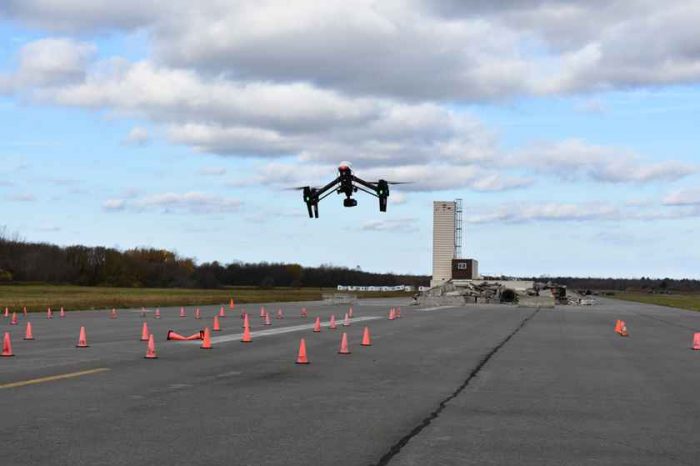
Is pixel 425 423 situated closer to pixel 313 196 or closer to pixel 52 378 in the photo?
pixel 52 378

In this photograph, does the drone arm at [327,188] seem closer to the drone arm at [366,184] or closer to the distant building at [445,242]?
the drone arm at [366,184]

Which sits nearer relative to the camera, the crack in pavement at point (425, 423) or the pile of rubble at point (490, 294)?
the crack in pavement at point (425, 423)

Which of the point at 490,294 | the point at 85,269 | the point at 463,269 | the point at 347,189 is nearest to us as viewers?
the point at 347,189

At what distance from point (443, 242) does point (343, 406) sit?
96.4 m

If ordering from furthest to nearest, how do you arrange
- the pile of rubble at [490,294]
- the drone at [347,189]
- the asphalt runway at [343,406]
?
1. the pile of rubble at [490,294]
2. the drone at [347,189]
3. the asphalt runway at [343,406]

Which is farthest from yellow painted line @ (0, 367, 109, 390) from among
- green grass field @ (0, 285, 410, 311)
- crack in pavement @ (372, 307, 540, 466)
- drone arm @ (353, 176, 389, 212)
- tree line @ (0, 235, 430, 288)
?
tree line @ (0, 235, 430, 288)

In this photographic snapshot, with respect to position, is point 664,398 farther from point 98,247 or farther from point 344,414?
point 98,247

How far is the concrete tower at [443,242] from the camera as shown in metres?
107

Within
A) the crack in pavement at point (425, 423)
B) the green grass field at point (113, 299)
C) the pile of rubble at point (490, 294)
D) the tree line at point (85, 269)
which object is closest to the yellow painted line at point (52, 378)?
the crack in pavement at point (425, 423)

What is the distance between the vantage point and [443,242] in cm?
10706

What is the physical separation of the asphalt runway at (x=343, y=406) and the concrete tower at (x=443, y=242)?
84451 mm

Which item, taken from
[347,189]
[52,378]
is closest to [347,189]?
[347,189]

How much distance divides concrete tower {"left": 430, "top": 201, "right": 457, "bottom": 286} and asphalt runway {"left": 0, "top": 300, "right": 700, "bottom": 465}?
84.5 m

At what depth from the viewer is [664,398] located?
13.1m
